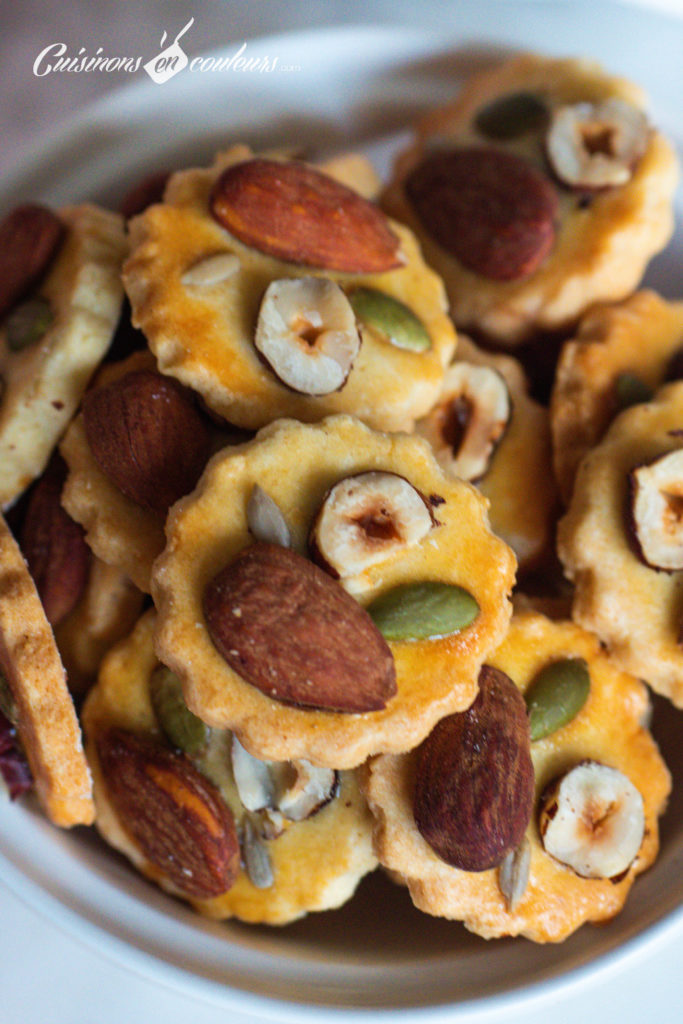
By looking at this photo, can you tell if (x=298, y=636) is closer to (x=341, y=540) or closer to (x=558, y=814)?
(x=341, y=540)

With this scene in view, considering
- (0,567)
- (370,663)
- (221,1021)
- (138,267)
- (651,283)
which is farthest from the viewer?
(651,283)

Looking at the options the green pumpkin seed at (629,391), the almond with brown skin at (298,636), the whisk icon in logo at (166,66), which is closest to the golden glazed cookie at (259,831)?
the almond with brown skin at (298,636)

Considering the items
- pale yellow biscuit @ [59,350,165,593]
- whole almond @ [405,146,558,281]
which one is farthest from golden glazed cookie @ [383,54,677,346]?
pale yellow biscuit @ [59,350,165,593]

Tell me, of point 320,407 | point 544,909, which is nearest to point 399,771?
point 544,909

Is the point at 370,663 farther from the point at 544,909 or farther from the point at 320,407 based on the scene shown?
the point at 544,909

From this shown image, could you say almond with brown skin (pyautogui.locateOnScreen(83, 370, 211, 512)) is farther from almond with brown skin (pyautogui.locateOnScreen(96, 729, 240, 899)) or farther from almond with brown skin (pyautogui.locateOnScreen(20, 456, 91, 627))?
almond with brown skin (pyautogui.locateOnScreen(96, 729, 240, 899))

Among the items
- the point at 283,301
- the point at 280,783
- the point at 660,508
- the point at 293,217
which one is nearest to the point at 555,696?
the point at 660,508
